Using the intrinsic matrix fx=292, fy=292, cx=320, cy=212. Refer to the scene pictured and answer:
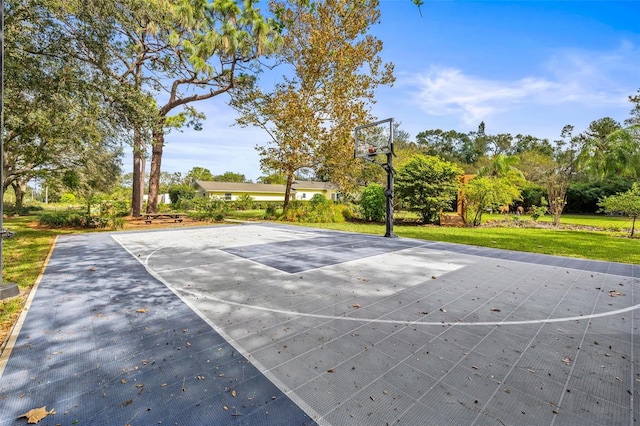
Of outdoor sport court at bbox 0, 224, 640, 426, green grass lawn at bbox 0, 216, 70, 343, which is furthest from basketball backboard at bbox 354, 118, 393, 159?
green grass lawn at bbox 0, 216, 70, 343

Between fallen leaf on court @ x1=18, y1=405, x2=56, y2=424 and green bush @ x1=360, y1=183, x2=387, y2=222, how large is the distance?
50.6 feet

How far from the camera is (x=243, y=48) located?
13.8 meters

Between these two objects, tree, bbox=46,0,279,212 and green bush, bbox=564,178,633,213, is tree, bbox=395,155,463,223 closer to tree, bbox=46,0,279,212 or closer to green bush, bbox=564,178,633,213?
tree, bbox=46,0,279,212

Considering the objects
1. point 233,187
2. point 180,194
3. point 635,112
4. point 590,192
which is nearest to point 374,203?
point 590,192

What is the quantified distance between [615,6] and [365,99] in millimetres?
10240

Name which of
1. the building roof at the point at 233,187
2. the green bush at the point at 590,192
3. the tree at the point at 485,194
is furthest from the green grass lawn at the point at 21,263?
the green bush at the point at 590,192

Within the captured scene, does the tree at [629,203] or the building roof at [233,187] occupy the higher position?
the building roof at [233,187]

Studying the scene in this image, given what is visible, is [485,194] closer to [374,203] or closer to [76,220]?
[374,203]

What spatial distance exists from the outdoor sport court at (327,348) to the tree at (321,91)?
39.5ft

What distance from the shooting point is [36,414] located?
1.89 meters

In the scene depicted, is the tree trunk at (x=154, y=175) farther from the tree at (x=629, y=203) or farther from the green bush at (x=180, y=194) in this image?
the tree at (x=629, y=203)

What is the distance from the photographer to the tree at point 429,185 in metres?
14.3

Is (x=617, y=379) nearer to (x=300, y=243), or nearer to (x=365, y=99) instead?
(x=300, y=243)

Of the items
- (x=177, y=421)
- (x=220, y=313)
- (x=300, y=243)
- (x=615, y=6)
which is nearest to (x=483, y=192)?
(x=615, y=6)
